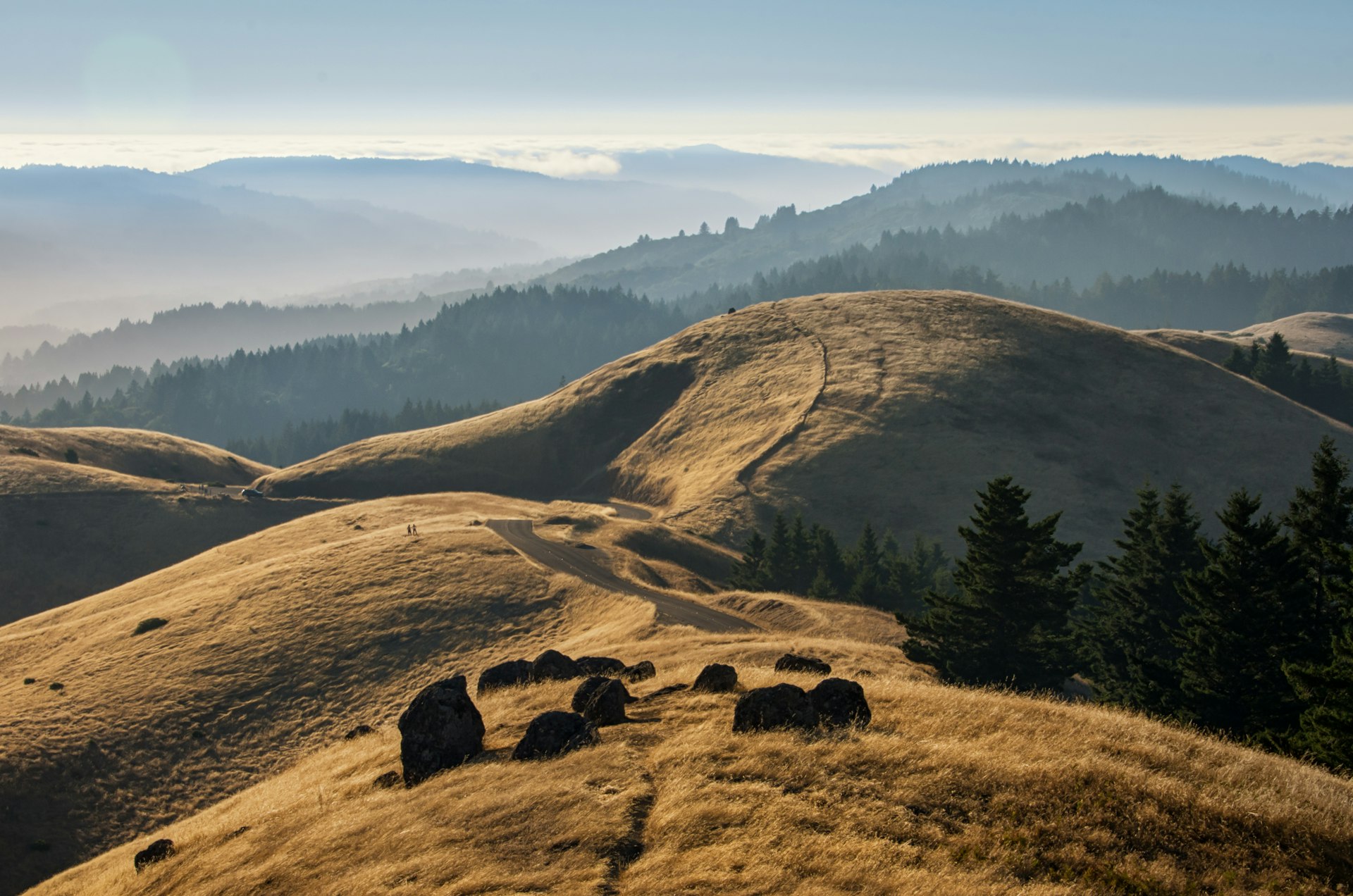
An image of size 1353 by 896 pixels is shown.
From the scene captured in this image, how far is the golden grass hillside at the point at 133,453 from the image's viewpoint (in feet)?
422

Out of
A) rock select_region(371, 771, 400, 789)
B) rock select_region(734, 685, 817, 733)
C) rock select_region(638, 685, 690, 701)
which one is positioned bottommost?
rock select_region(371, 771, 400, 789)

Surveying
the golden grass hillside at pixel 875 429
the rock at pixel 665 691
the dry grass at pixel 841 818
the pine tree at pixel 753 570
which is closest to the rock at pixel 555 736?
the dry grass at pixel 841 818

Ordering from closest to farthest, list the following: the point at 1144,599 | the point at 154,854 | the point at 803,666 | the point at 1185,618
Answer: the point at 154,854 < the point at 803,666 < the point at 1185,618 < the point at 1144,599

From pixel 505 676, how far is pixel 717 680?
9.93 metres

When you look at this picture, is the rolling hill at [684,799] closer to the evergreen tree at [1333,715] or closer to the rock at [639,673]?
the rock at [639,673]

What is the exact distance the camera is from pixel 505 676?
3266 cm

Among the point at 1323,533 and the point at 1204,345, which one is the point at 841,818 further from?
the point at 1204,345

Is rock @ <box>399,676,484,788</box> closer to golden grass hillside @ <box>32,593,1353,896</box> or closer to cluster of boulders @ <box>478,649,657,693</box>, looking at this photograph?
golden grass hillside @ <box>32,593,1353,896</box>

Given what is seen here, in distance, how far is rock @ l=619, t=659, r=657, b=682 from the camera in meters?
30.8

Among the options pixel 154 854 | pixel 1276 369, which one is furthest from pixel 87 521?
pixel 1276 369

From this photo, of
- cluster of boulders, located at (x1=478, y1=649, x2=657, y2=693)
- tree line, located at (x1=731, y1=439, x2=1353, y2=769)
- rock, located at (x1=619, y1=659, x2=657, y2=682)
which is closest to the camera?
tree line, located at (x1=731, y1=439, x2=1353, y2=769)

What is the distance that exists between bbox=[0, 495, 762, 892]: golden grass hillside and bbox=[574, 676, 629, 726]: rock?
84.6 ft

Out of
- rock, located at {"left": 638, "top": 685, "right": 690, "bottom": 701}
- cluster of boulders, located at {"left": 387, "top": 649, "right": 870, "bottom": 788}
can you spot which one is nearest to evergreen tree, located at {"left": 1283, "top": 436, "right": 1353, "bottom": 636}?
cluster of boulders, located at {"left": 387, "top": 649, "right": 870, "bottom": 788}

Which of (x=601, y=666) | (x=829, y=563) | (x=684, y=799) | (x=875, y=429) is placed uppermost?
(x=684, y=799)
